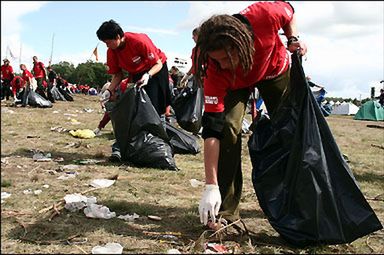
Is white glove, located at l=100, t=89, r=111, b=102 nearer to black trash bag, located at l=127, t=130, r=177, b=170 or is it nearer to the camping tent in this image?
black trash bag, located at l=127, t=130, r=177, b=170

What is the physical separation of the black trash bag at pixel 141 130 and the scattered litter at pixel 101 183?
2.32 ft

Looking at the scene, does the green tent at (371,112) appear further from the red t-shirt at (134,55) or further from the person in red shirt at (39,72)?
the red t-shirt at (134,55)

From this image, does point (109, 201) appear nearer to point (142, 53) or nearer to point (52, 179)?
point (52, 179)

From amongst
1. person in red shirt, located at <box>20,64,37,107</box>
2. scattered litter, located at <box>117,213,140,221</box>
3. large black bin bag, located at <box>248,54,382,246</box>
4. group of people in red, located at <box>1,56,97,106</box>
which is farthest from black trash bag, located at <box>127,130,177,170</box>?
group of people in red, located at <box>1,56,97,106</box>

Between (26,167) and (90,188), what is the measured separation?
0.94 metres

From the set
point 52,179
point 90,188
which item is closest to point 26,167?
point 52,179

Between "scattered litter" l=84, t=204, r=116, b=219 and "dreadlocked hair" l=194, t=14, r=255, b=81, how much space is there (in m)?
1.11

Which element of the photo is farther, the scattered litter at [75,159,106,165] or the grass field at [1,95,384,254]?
the scattered litter at [75,159,106,165]

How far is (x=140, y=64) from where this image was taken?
4.48 meters

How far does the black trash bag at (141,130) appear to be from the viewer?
425 cm

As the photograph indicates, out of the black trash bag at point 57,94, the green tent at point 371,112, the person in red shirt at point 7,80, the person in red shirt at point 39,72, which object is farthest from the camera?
the green tent at point 371,112

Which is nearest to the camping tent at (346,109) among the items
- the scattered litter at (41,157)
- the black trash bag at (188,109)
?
the black trash bag at (188,109)

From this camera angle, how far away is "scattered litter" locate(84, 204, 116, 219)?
8.91 feet

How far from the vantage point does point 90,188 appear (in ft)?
11.1
